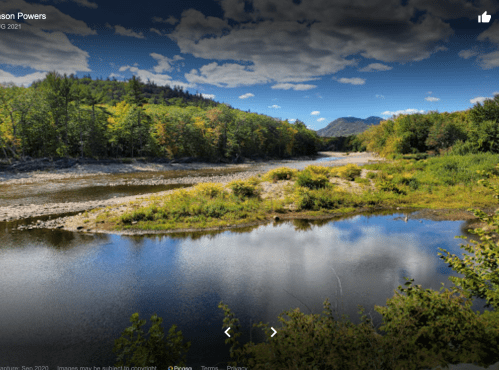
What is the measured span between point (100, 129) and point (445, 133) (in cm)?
7588

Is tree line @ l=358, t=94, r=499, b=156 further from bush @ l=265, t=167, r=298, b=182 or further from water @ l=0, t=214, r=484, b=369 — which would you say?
water @ l=0, t=214, r=484, b=369

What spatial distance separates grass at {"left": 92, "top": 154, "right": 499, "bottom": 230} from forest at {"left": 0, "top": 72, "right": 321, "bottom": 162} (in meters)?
42.2

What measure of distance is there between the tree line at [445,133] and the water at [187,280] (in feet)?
102

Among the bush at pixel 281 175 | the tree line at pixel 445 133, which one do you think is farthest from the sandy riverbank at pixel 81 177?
the tree line at pixel 445 133

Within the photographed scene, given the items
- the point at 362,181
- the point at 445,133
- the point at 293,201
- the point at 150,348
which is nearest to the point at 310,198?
the point at 293,201

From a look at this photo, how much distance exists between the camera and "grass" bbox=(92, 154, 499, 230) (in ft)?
60.2

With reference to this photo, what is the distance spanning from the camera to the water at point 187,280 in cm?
738

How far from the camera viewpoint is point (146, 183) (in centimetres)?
3691

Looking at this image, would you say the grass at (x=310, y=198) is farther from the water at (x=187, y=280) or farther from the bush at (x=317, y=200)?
the water at (x=187, y=280)

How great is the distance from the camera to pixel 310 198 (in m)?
22.6

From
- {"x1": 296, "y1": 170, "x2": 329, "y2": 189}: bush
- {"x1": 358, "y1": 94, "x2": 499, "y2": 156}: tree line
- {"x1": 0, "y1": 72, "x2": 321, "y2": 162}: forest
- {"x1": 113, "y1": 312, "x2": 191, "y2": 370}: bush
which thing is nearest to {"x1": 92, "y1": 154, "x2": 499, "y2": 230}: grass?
{"x1": 296, "y1": 170, "x2": 329, "y2": 189}: bush

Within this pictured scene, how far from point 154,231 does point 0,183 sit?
109 ft

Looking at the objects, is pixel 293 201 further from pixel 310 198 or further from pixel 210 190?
pixel 210 190

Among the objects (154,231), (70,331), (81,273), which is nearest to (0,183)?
(154,231)
